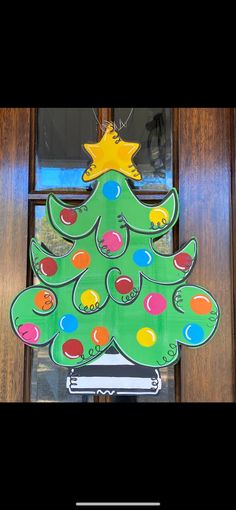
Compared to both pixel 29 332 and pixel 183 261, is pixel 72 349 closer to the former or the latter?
pixel 29 332

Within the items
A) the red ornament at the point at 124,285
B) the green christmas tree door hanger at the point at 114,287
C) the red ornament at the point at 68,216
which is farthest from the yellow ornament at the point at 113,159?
the red ornament at the point at 124,285

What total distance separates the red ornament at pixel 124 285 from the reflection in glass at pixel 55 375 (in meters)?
0.18

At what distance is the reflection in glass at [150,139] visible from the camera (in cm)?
212

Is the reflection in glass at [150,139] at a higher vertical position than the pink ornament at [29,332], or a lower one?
higher

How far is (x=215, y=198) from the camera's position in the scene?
2.13 metres

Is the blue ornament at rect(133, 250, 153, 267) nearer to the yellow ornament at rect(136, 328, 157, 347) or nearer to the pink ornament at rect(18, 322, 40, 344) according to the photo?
the yellow ornament at rect(136, 328, 157, 347)

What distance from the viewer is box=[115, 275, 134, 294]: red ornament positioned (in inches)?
79.7

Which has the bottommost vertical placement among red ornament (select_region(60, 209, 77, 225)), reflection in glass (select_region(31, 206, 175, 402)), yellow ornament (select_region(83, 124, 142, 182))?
reflection in glass (select_region(31, 206, 175, 402))

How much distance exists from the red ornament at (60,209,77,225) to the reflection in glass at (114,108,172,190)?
269mm

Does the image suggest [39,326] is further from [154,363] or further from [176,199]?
[176,199]

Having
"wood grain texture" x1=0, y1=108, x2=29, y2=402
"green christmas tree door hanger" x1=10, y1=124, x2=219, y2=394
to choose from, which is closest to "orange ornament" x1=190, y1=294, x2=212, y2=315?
"green christmas tree door hanger" x1=10, y1=124, x2=219, y2=394

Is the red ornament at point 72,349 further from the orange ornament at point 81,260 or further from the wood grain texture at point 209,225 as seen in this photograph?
the wood grain texture at point 209,225

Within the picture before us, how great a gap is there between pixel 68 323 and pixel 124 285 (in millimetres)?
261
